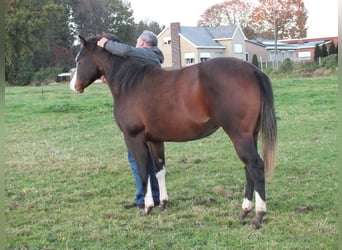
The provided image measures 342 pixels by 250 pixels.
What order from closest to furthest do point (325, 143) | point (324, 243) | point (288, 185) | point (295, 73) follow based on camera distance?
point (324, 243) < point (288, 185) < point (325, 143) < point (295, 73)

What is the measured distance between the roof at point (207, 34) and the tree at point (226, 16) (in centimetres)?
67

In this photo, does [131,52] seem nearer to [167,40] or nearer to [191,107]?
[191,107]

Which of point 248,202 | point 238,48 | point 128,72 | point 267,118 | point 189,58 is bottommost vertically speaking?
point 248,202

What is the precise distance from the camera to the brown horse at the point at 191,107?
3.93 metres

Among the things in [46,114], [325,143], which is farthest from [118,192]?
[46,114]

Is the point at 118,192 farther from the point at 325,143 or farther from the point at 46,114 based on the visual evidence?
the point at 46,114

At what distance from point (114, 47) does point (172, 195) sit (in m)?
1.82

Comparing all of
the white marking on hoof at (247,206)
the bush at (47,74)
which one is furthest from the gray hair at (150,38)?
the bush at (47,74)

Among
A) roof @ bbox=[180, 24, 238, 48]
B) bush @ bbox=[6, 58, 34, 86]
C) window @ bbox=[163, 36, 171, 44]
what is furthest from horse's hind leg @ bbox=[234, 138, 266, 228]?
roof @ bbox=[180, 24, 238, 48]

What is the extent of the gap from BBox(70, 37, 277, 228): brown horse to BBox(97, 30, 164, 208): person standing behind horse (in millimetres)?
94

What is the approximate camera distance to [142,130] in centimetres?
447

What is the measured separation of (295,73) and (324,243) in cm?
1964

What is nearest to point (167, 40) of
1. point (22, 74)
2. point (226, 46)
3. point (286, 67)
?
point (226, 46)

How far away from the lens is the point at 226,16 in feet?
134
